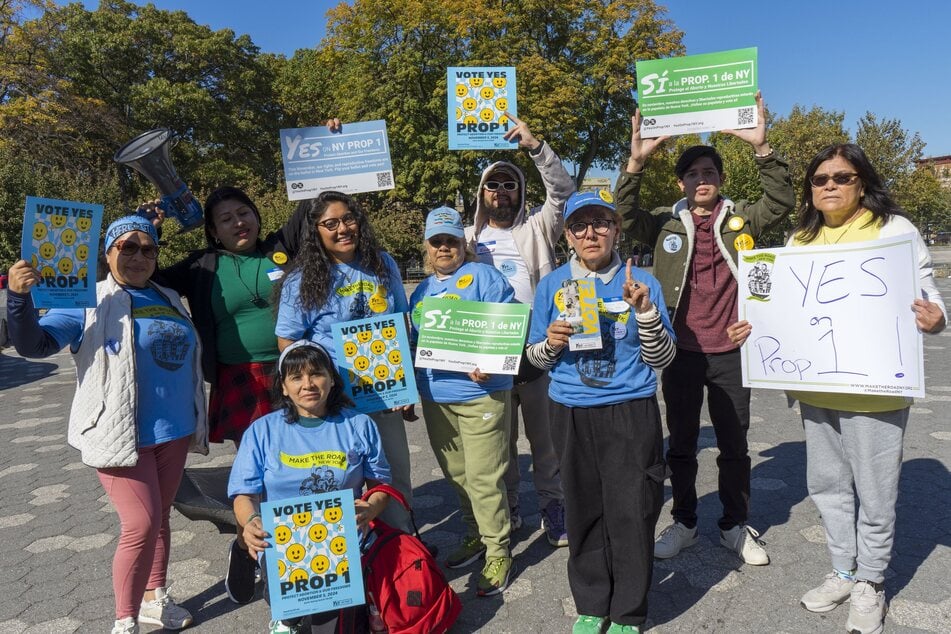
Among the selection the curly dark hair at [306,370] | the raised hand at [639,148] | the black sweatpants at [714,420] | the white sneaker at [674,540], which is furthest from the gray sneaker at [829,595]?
the curly dark hair at [306,370]

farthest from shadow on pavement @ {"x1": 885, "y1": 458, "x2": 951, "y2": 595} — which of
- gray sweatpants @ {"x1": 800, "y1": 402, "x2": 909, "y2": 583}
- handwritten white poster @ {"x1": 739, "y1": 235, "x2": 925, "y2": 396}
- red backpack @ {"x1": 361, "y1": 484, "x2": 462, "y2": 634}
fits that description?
red backpack @ {"x1": 361, "y1": 484, "x2": 462, "y2": 634}

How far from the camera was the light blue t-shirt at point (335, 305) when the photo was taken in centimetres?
331

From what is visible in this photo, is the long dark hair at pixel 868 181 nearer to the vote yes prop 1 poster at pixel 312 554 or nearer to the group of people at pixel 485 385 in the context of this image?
the group of people at pixel 485 385

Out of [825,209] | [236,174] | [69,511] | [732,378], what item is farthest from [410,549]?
[236,174]

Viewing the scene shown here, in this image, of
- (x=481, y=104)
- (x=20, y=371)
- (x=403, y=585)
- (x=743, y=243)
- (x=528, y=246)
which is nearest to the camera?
(x=403, y=585)

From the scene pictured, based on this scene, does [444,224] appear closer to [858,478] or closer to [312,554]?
[312,554]

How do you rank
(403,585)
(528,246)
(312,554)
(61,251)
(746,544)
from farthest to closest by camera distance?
1. (528,246)
2. (746,544)
3. (403,585)
4. (61,251)
5. (312,554)

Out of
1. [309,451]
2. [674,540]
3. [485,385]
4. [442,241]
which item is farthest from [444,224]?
[674,540]

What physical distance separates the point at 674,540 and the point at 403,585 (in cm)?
168

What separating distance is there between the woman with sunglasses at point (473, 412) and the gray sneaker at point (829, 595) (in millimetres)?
1486

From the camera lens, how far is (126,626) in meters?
2.98

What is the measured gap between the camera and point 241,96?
1147 inches

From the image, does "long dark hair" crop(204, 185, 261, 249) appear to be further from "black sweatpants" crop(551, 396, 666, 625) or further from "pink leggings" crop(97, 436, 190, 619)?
"black sweatpants" crop(551, 396, 666, 625)

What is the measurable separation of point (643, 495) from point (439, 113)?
82.1 feet
